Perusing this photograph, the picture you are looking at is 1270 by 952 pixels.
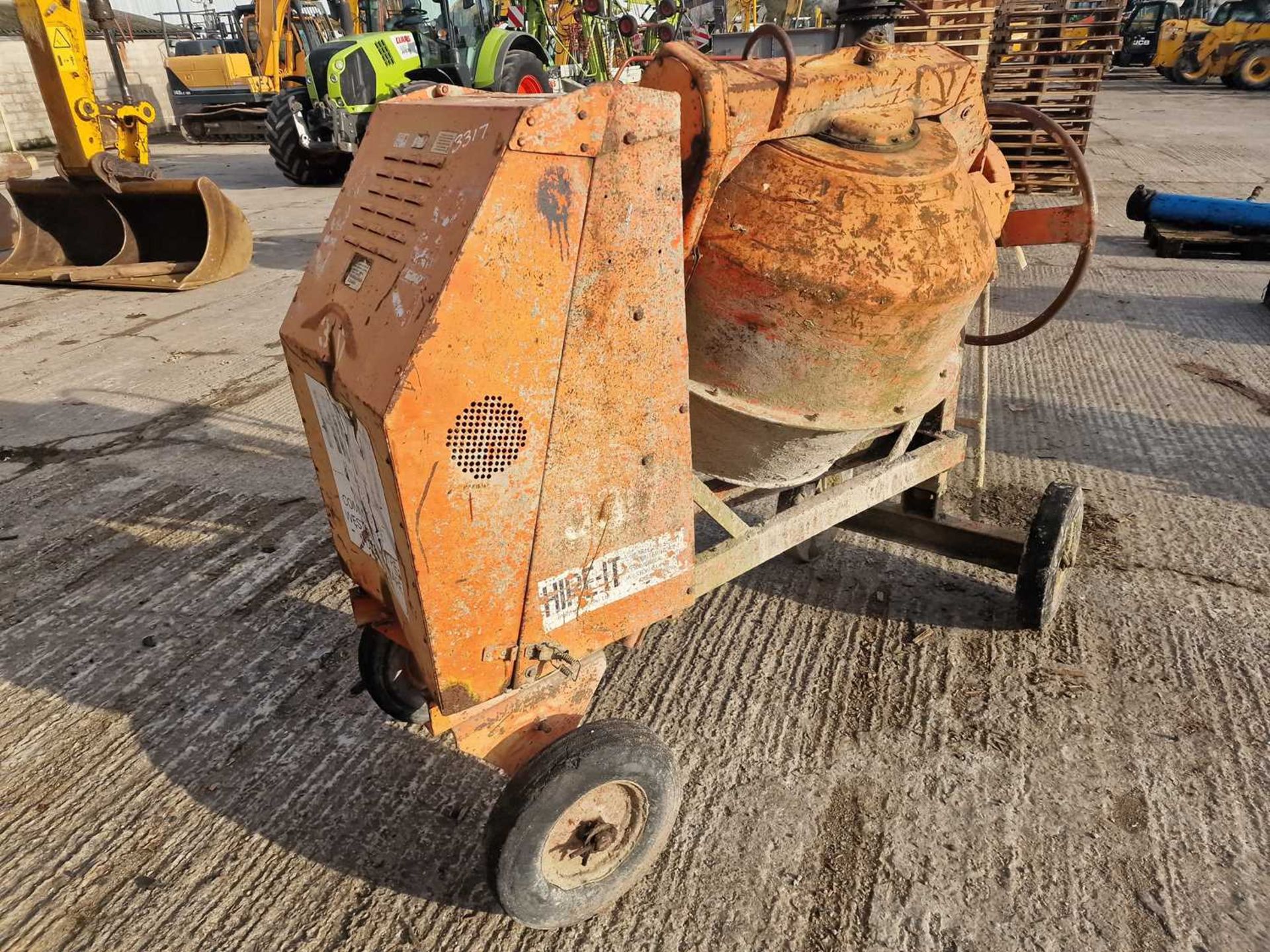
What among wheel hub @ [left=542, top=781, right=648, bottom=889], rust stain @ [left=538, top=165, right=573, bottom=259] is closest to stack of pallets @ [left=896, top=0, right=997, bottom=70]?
rust stain @ [left=538, top=165, right=573, bottom=259]

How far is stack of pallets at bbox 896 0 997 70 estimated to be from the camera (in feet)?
19.7

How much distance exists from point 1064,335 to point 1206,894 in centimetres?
402

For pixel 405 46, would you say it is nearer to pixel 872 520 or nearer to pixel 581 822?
pixel 872 520

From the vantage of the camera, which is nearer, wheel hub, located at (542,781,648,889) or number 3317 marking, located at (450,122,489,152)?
number 3317 marking, located at (450,122,489,152)

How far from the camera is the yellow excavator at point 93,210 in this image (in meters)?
6.52

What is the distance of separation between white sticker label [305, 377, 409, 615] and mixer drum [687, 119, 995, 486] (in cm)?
76

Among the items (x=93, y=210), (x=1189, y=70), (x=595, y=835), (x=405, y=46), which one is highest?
(x=405, y=46)

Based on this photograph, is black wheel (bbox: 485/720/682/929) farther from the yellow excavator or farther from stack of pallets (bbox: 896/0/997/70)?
the yellow excavator

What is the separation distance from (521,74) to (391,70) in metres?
1.56

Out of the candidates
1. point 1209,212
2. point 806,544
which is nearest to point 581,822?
point 806,544

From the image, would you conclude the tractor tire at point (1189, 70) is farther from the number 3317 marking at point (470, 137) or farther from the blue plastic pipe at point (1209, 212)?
the number 3317 marking at point (470, 137)

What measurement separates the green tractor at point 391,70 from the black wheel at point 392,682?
837 cm

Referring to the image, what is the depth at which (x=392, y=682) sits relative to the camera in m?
2.21

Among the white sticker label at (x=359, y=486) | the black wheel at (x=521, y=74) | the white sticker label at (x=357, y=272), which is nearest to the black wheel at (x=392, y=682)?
the white sticker label at (x=359, y=486)
